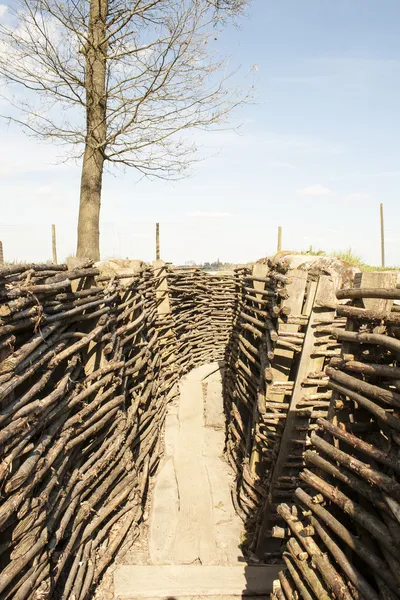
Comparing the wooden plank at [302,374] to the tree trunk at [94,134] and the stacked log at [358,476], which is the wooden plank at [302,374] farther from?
the tree trunk at [94,134]

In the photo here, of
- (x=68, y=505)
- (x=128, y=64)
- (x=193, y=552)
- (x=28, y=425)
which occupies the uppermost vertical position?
(x=128, y=64)

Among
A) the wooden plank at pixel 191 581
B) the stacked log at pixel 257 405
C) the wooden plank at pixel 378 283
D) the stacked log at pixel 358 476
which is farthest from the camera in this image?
the stacked log at pixel 257 405

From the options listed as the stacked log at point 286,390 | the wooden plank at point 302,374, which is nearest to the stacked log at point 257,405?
the stacked log at point 286,390

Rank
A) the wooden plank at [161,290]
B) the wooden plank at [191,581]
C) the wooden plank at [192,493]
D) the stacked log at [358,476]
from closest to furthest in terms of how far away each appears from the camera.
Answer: the stacked log at [358,476]
the wooden plank at [191,581]
the wooden plank at [192,493]
the wooden plank at [161,290]

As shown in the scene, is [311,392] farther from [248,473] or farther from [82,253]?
[82,253]

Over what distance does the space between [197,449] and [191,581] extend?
272 cm

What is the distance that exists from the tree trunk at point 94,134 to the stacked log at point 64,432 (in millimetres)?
3386

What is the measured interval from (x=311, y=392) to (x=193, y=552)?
1904mm

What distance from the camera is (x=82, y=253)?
8.30m

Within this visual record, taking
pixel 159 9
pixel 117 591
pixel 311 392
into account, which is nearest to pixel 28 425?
pixel 117 591

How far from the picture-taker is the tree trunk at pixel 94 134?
823 centimetres

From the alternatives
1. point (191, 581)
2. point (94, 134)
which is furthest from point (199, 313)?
point (191, 581)

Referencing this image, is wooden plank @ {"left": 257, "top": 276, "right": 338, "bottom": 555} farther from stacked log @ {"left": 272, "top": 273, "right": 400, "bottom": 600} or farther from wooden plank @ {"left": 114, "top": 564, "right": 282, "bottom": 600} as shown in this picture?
stacked log @ {"left": 272, "top": 273, "right": 400, "bottom": 600}

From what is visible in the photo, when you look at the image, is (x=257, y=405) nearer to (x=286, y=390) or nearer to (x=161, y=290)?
(x=286, y=390)
